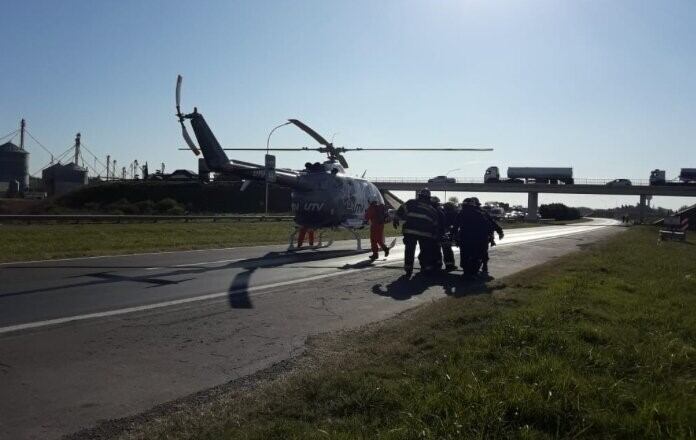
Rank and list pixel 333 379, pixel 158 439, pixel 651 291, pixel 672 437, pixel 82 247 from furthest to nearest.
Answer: pixel 82 247 < pixel 651 291 < pixel 333 379 < pixel 158 439 < pixel 672 437

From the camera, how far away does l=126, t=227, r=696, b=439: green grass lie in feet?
13.1

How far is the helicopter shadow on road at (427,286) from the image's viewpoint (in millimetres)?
10953

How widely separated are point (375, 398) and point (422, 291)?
6936 millimetres

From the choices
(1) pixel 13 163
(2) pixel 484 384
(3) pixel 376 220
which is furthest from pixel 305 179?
(1) pixel 13 163

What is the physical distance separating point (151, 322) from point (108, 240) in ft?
54.5

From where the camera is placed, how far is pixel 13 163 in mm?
113500

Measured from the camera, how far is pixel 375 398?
4.55 m

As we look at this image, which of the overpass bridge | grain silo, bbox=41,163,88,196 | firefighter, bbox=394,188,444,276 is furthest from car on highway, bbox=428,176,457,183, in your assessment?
firefighter, bbox=394,188,444,276

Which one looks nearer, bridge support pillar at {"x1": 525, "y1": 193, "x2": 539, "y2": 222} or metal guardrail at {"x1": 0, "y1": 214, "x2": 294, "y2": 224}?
metal guardrail at {"x1": 0, "y1": 214, "x2": 294, "y2": 224}

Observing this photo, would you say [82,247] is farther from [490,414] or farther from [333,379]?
[490,414]

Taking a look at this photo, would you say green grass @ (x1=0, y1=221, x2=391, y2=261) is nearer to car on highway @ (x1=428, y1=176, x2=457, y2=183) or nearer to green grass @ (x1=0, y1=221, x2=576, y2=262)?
green grass @ (x1=0, y1=221, x2=576, y2=262)

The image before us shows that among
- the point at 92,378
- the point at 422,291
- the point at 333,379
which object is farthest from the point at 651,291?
the point at 92,378

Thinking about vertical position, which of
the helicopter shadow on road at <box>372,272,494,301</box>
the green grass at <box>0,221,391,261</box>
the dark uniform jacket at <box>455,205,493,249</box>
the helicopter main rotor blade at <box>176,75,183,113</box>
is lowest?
the helicopter shadow on road at <box>372,272,494,301</box>

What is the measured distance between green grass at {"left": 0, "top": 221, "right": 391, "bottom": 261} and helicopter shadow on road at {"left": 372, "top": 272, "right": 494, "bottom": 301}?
362 inches
